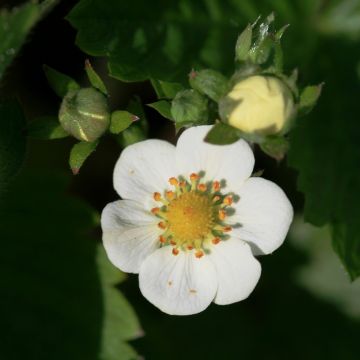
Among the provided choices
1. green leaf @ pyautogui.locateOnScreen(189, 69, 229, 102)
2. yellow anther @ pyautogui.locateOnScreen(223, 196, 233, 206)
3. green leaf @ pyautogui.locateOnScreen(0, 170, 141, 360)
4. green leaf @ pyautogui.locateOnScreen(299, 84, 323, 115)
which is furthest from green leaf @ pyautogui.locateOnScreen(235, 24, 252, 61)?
green leaf @ pyautogui.locateOnScreen(0, 170, 141, 360)

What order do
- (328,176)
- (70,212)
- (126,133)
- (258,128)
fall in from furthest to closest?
1. (70,212)
2. (328,176)
3. (126,133)
4. (258,128)

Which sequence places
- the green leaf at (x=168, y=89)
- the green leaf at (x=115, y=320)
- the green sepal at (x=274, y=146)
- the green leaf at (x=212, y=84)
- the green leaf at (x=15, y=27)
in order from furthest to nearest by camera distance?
the green leaf at (x=115, y=320)
the green leaf at (x=168, y=89)
the green leaf at (x=212, y=84)
the green sepal at (x=274, y=146)
the green leaf at (x=15, y=27)

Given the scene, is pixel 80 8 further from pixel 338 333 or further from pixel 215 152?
pixel 338 333

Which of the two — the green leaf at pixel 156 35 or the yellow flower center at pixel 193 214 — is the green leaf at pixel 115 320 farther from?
the green leaf at pixel 156 35

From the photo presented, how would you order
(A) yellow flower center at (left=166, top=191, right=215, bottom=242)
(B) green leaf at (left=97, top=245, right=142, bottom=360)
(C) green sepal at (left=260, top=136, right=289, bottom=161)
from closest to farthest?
(C) green sepal at (left=260, top=136, right=289, bottom=161)
(A) yellow flower center at (left=166, top=191, right=215, bottom=242)
(B) green leaf at (left=97, top=245, right=142, bottom=360)

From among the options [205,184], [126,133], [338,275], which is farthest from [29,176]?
[338,275]

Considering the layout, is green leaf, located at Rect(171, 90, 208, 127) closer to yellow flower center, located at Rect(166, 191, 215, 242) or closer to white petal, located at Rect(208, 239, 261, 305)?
yellow flower center, located at Rect(166, 191, 215, 242)

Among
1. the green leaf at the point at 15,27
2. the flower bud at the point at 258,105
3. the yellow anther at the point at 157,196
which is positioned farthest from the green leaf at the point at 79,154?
the flower bud at the point at 258,105
